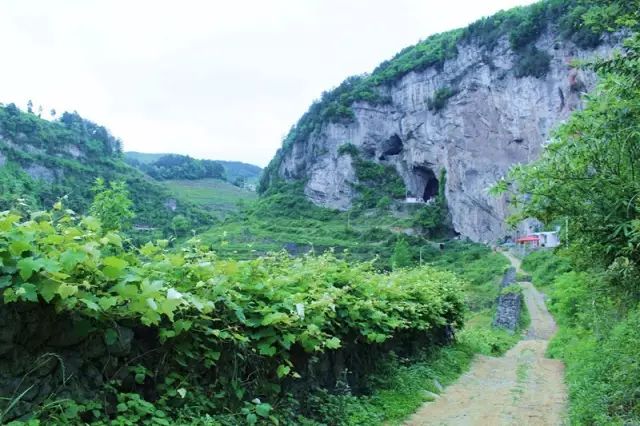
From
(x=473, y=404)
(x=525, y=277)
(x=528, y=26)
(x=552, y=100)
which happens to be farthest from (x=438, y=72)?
(x=473, y=404)

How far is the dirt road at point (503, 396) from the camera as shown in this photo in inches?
258

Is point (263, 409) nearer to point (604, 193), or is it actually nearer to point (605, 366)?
point (604, 193)

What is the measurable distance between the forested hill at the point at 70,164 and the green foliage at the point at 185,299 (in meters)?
61.5

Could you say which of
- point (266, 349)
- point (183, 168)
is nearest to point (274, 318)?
point (266, 349)

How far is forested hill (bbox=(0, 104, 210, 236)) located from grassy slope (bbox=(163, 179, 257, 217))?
12.0m

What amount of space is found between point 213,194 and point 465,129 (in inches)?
2724

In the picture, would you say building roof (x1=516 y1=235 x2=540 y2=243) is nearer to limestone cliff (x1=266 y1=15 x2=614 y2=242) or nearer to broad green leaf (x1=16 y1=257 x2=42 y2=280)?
limestone cliff (x1=266 y1=15 x2=614 y2=242)

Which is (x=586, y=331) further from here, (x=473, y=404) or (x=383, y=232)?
(x=383, y=232)

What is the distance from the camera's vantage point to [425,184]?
7412 centimetres

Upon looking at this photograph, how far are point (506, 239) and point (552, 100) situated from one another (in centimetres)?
1554

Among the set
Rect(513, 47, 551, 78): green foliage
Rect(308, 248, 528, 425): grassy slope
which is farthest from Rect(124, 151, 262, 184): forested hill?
Rect(308, 248, 528, 425): grassy slope

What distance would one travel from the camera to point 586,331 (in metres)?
13.3

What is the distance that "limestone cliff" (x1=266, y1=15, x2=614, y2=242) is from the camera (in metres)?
50.6

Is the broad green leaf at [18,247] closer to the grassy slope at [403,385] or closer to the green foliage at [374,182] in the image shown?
the grassy slope at [403,385]
